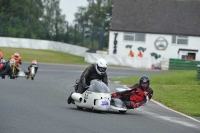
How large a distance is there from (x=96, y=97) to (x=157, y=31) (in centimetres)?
5195

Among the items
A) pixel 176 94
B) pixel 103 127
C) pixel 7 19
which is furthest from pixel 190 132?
pixel 7 19

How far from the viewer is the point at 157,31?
67312 millimetres

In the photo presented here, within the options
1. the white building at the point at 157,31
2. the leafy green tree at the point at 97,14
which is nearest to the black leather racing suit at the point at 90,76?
the white building at the point at 157,31

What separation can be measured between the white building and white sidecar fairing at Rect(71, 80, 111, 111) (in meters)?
50.6

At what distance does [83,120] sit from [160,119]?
3144 mm

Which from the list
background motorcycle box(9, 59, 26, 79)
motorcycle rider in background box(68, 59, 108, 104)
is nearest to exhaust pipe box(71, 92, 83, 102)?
motorcycle rider in background box(68, 59, 108, 104)

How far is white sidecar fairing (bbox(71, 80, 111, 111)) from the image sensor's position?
15.8 metres

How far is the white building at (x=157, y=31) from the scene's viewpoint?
221 feet

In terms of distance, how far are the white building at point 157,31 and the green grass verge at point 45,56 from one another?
20.7ft

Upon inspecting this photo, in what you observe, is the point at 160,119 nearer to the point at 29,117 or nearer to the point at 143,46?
the point at 29,117

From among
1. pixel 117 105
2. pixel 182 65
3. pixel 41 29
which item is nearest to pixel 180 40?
pixel 182 65

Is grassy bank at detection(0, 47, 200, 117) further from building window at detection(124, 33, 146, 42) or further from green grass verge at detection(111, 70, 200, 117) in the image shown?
building window at detection(124, 33, 146, 42)

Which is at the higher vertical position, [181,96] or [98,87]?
[98,87]

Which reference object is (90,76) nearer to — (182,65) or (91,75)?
(91,75)
